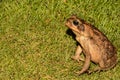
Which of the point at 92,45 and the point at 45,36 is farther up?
the point at 45,36

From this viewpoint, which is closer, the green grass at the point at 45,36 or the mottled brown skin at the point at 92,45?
the mottled brown skin at the point at 92,45

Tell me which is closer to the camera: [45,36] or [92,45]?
[92,45]

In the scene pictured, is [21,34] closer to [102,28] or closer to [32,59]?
[32,59]

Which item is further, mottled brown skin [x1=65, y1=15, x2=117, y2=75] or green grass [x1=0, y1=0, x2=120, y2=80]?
green grass [x1=0, y1=0, x2=120, y2=80]
